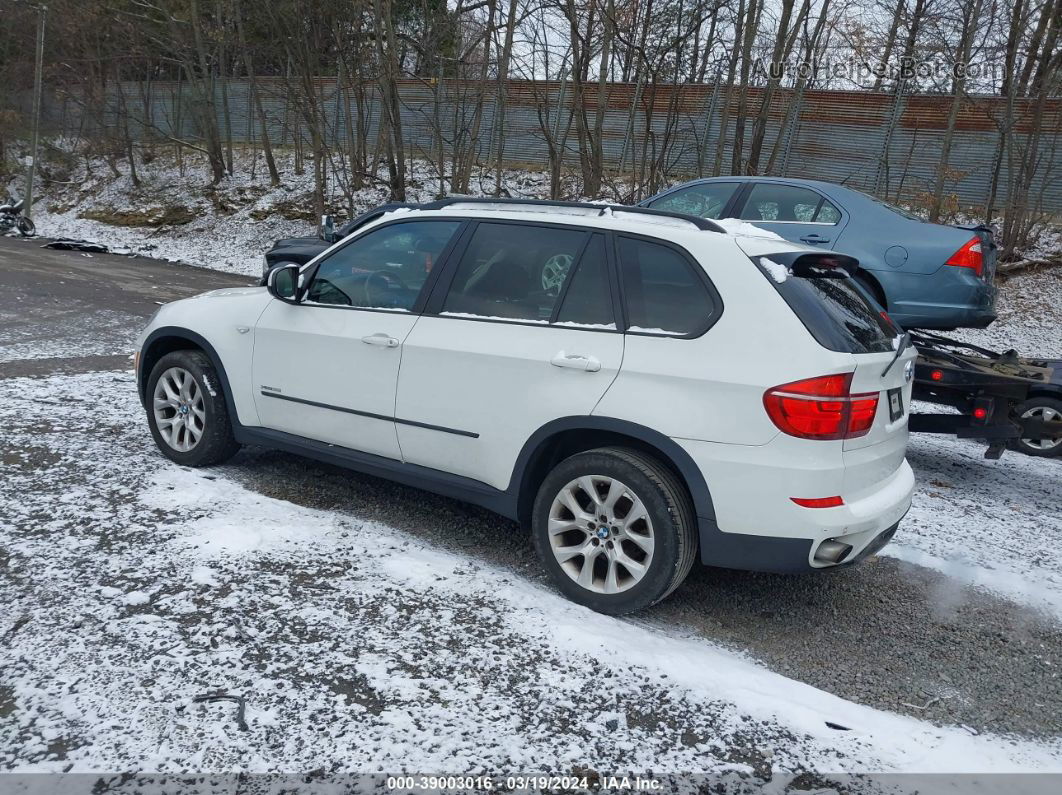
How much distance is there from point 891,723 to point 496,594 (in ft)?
5.51

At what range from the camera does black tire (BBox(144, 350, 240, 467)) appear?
5.06 metres

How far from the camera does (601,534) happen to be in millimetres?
3699

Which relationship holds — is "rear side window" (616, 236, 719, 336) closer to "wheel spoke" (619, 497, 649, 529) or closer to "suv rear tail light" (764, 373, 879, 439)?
"suv rear tail light" (764, 373, 879, 439)

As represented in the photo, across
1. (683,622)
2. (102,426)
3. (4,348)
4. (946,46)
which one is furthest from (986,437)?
(946,46)

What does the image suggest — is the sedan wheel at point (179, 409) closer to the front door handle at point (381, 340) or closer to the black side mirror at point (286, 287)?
the black side mirror at point (286, 287)

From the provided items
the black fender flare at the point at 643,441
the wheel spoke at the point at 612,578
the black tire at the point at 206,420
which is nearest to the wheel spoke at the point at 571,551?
the wheel spoke at the point at 612,578

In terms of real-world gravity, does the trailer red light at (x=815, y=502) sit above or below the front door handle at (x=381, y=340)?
below

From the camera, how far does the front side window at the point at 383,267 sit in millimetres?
4430

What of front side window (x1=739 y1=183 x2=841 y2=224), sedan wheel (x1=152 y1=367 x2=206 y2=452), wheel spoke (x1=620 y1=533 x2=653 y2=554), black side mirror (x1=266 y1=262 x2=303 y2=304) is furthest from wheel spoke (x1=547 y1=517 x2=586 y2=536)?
front side window (x1=739 y1=183 x2=841 y2=224)

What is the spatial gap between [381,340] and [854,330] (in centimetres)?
228

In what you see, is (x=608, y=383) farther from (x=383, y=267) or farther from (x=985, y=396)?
(x=985, y=396)

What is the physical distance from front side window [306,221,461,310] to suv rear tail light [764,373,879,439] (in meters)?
1.96

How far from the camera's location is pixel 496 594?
3811 millimetres

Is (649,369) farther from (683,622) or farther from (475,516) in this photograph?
(475,516)
